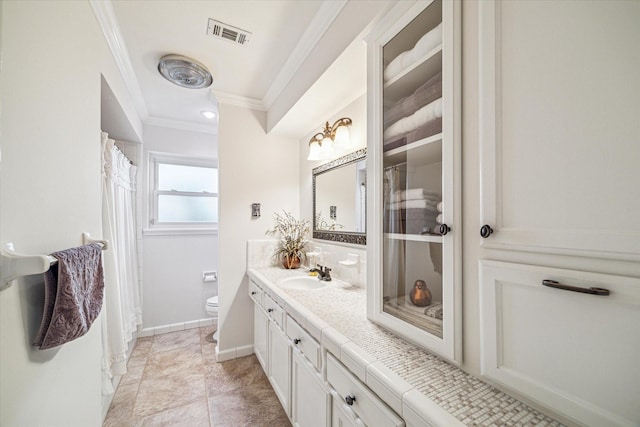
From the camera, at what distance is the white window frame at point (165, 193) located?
3078 millimetres

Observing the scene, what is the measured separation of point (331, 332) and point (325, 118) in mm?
1811

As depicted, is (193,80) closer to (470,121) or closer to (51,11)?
(51,11)

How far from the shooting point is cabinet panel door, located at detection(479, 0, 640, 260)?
1.66 feet

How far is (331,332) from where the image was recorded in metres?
1.06

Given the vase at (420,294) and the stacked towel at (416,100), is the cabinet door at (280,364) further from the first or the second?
the stacked towel at (416,100)

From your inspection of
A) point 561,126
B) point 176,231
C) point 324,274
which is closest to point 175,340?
point 176,231

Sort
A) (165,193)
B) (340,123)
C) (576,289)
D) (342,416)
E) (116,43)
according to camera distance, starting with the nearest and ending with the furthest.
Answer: (576,289)
(342,416)
(116,43)
(340,123)
(165,193)

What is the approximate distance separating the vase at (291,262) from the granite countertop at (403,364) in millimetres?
886

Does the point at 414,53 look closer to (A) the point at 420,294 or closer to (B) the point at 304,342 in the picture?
(A) the point at 420,294

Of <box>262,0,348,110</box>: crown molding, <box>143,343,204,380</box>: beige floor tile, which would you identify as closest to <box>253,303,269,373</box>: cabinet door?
<box>143,343,204,380</box>: beige floor tile

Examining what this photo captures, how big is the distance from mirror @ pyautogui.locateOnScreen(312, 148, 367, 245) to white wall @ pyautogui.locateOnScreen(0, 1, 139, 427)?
1540 millimetres

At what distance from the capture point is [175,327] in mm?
3082

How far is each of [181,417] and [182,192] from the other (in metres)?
2.41

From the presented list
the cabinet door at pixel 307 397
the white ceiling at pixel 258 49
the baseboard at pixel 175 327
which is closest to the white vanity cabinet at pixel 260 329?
the cabinet door at pixel 307 397
